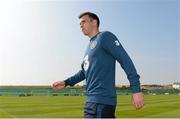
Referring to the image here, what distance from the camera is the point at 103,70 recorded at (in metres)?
5.57

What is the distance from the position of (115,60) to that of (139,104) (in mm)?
712

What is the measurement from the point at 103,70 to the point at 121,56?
318 millimetres

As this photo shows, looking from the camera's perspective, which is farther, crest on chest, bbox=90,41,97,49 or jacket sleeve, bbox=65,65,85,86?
jacket sleeve, bbox=65,65,85,86

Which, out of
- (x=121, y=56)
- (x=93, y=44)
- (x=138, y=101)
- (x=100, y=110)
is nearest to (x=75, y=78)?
(x=93, y=44)

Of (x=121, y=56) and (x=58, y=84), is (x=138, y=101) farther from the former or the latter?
(x=58, y=84)

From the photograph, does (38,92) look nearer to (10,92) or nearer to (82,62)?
(10,92)

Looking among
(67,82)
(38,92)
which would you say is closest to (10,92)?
(38,92)

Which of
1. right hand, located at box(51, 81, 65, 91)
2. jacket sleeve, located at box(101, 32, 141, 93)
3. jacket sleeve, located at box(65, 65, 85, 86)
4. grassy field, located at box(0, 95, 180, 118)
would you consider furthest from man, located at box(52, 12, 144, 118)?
grassy field, located at box(0, 95, 180, 118)

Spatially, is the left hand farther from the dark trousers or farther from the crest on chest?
the crest on chest

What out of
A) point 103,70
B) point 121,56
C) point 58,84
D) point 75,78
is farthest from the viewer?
point 58,84

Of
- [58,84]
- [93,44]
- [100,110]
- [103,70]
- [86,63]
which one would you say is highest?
[93,44]

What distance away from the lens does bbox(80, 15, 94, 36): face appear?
5.80 m

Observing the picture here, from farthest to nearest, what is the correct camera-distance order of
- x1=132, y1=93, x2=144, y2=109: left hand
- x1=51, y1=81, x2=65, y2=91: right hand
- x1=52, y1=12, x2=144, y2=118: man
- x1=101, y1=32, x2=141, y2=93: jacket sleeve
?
x1=51, y1=81, x2=65, y2=91: right hand < x1=52, y1=12, x2=144, y2=118: man < x1=101, y1=32, x2=141, y2=93: jacket sleeve < x1=132, y1=93, x2=144, y2=109: left hand

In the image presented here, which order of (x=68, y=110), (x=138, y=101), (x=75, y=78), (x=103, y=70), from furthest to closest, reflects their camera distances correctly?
(x=68, y=110), (x=75, y=78), (x=103, y=70), (x=138, y=101)
